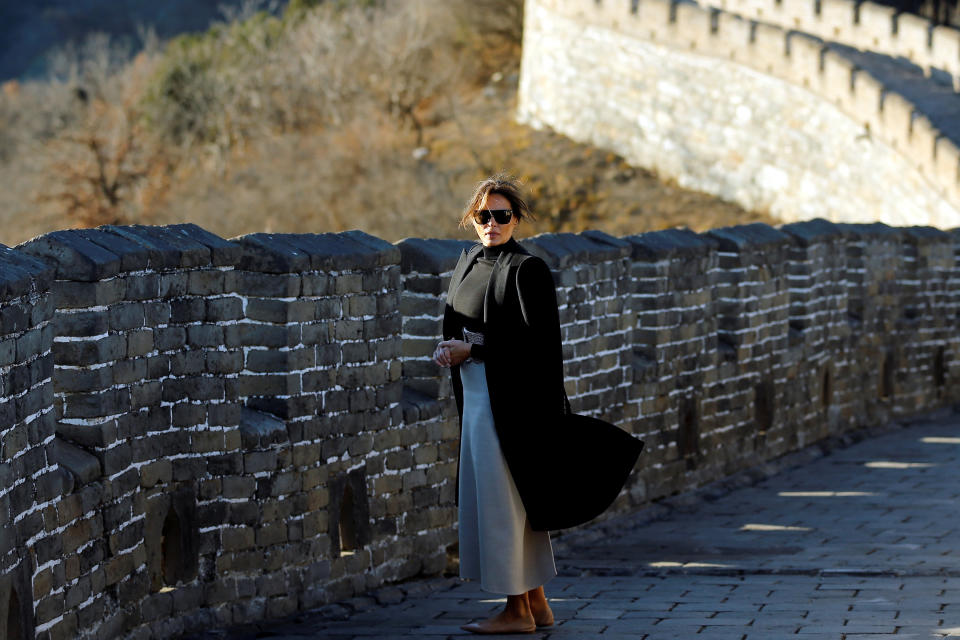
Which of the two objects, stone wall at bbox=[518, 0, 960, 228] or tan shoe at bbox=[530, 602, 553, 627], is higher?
stone wall at bbox=[518, 0, 960, 228]

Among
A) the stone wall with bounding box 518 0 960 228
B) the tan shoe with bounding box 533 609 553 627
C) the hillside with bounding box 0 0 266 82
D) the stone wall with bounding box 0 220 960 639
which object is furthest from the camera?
the hillside with bounding box 0 0 266 82

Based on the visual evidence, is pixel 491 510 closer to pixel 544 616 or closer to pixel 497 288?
pixel 544 616

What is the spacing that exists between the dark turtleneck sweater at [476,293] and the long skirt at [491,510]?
0.12 m

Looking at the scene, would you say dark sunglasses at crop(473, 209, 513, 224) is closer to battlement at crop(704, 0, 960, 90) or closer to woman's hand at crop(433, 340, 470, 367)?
woman's hand at crop(433, 340, 470, 367)

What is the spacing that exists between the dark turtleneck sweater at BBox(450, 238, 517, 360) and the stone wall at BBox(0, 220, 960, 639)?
79 cm

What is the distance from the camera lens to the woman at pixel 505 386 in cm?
543

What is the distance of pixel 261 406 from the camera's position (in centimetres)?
621

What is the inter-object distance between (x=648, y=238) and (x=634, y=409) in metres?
0.93

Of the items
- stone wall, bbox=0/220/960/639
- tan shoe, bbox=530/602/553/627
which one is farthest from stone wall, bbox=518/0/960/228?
tan shoe, bbox=530/602/553/627

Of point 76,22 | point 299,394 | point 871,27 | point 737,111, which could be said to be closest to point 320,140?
point 737,111

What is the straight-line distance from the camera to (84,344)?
5219 mm

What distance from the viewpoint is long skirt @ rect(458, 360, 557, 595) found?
546 cm

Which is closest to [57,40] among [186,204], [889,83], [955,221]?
[186,204]

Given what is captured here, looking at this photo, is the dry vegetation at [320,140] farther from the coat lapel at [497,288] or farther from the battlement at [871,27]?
the coat lapel at [497,288]
